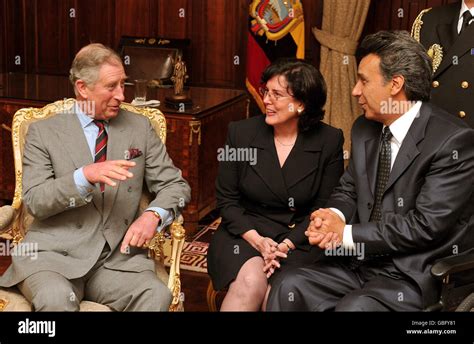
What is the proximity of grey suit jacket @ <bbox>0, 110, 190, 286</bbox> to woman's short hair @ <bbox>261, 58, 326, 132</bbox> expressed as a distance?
0.60m

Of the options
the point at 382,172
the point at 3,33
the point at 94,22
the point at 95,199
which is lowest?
the point at 95,199

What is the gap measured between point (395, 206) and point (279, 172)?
0.59m

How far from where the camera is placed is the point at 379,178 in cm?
294

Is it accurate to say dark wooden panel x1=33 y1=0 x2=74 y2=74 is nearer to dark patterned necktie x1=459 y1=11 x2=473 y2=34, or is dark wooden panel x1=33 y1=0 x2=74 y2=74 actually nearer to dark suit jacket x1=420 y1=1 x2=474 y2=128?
dark suit jacket x1=420 y1=1 x2=474 y2=128

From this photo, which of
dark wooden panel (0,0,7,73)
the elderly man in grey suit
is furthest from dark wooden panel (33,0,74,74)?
the elderly man in grey suit

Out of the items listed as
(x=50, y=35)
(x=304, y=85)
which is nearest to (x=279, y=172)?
(x=304, y=85)

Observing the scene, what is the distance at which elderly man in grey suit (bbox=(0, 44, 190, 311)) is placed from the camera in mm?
2844

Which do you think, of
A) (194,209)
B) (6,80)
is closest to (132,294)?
(194,209)

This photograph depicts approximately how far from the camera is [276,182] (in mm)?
3238

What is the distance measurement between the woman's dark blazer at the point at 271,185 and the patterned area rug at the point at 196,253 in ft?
3.34

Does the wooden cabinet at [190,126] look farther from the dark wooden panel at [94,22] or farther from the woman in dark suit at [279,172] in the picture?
the woman in dark suit at [279,172]

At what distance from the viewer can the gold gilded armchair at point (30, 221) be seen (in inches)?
112

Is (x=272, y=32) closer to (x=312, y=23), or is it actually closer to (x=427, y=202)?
(x=312, y=23)

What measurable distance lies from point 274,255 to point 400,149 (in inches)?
26.0
